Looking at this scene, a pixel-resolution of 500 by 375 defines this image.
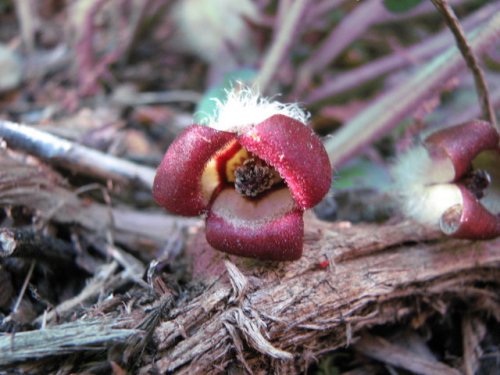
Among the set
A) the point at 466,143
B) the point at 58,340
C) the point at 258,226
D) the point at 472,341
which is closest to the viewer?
the point at 58,340

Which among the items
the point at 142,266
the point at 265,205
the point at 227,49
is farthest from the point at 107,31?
the point at 265,205

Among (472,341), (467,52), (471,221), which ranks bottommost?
(472,341)

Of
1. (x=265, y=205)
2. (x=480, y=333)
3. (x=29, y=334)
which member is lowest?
(x=480, y=333)

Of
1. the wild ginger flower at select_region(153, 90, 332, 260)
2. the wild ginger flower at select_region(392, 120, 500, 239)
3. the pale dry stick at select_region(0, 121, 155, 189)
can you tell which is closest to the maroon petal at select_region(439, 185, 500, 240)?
the wild ginger flower at select_region(392, 120, 500, 239)

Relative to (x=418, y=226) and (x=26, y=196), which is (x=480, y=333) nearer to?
(x=418, y=226)

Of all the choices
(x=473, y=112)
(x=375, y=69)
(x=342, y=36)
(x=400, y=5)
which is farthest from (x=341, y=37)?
(x=473, y=112)

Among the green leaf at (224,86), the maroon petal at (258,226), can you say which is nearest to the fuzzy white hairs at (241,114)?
the maroon petal at (258,226)

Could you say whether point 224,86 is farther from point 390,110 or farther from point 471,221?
point 471,221
